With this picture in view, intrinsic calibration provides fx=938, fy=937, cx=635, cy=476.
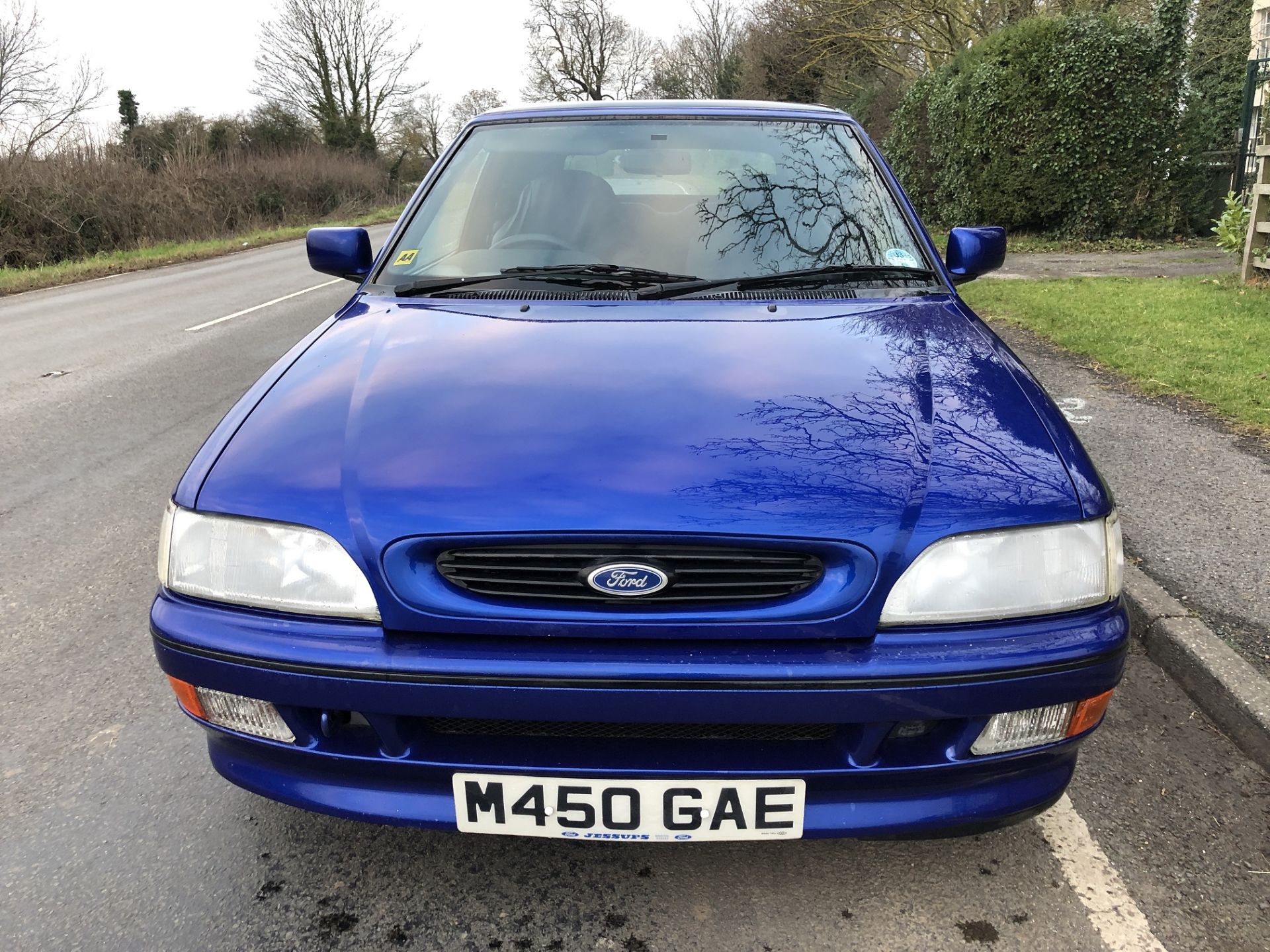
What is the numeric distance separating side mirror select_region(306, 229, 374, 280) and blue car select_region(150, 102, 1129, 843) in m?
1.26

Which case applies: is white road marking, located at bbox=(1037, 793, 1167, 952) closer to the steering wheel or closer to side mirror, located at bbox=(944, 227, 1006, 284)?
side mirror, located at bbox=(944, 227, 1006, 284)

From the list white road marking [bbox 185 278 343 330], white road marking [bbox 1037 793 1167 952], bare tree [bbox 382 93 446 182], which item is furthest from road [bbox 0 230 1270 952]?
bare tree [bbox 382 93 446 182]

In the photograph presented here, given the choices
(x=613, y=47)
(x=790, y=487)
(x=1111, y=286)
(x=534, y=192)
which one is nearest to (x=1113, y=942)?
(x=790, y=487)

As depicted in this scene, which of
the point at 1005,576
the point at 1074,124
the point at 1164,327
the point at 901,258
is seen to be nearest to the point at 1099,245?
the point at 1074,124

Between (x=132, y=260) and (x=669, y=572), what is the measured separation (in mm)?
20003

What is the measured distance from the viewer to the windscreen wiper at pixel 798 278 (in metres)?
2.53

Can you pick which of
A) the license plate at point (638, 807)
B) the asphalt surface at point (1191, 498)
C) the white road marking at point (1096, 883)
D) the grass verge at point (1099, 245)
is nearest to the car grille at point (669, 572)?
the license plate at point (638, 807)

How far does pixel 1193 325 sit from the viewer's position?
7043 mm

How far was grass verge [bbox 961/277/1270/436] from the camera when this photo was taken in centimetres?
546

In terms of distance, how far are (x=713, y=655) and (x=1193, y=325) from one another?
22.8 feet

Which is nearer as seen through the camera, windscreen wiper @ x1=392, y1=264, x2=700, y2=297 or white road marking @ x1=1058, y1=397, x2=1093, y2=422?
windscreen wiper @ x1=392, y1=264, x2=700, y2=297

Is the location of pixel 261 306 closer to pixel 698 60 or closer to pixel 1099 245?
pixel 1099 245

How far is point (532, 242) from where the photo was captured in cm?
281

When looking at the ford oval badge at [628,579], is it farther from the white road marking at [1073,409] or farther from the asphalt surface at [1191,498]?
the white road marking at [1073,409]
